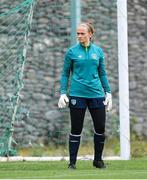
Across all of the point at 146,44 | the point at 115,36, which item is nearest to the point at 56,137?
the point at 115,36

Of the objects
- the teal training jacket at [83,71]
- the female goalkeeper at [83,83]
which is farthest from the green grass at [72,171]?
the teal training jacket at [83,71]

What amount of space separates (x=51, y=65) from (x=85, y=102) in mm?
5750

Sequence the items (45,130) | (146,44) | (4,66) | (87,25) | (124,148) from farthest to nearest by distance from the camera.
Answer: (146,44)
(45,130)
(4,66)
(124,148)
(87,25)

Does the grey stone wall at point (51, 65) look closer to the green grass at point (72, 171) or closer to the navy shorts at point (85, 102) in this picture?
the green grass at point (72, 171)

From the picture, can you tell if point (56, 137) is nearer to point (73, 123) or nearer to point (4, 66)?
point (4, 66)

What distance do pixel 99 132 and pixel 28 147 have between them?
491 centimetres

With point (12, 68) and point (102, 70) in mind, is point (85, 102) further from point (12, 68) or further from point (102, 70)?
point (12, 68)

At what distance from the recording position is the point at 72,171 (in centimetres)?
1360

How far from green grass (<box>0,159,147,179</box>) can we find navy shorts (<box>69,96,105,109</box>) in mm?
791

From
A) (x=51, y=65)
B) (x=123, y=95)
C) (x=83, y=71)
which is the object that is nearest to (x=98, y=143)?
(x=83, y=71)

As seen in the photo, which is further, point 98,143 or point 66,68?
point 98,143

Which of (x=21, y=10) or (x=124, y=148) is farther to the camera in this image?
(x=21, y=10)

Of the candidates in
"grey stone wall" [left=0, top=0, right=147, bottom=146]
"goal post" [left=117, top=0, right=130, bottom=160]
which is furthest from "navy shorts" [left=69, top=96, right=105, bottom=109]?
"grey stone wall" [left=0, top=0, right=147, bottom=146]

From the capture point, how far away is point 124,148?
16828mm
